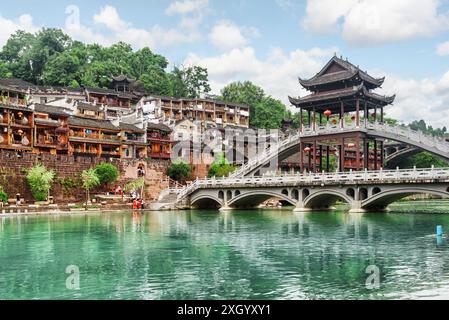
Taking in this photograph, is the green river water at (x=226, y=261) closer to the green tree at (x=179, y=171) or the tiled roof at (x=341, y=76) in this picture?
the tiled roof at (x=341, y=76)

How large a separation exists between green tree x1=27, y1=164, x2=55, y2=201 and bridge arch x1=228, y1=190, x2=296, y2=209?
22.8m

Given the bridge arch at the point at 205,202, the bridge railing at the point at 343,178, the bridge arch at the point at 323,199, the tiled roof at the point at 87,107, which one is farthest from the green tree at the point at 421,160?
the tiled roof at the point at 87,107

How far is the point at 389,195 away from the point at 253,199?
21.6 meters

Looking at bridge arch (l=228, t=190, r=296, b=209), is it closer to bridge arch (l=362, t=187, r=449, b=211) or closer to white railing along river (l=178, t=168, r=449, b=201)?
white railing along river (l=178, t=168, r=449, b=201)

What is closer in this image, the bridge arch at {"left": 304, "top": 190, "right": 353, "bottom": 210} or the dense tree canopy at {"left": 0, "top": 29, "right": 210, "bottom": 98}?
the bridge arch at {"left": 304, "top": 190, "right": 353, "bottom": 210}

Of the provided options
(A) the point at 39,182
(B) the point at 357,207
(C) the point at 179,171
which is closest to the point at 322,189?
(B) the point at 357,207

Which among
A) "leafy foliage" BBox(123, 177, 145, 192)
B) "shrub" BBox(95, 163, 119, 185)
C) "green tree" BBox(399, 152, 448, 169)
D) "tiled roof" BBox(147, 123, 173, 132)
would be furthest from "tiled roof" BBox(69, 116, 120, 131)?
"green tree" BBox(399, 152, 448, 169)

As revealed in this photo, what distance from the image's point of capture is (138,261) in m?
24.8

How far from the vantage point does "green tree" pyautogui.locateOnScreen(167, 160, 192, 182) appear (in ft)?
266

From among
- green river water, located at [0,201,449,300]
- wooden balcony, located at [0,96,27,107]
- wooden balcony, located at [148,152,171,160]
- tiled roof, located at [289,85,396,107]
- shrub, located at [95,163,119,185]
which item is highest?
wooden balcony, located at [0,96,27,107]

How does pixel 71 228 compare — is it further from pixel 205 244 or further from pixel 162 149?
pixel 162 149

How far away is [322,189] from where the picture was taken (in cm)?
5622

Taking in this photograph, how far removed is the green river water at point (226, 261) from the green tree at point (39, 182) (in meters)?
21.9
